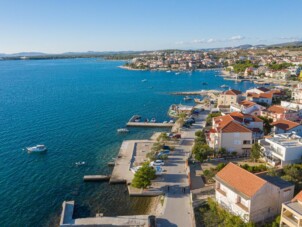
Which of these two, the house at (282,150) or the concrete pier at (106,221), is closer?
the concrete pier at (106,221)

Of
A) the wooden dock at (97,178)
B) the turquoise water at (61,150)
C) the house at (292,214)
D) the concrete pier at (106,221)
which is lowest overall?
the turquoise water at (61,150)

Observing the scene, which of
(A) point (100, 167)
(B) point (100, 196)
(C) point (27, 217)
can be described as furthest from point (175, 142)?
(C) point (27, 217)

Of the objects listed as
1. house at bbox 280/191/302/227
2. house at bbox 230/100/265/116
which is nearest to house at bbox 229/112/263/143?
house at bbox 230/100/265/116

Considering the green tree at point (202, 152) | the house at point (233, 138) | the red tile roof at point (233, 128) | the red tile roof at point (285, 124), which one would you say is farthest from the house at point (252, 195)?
the red tile roof at point (285, 124)

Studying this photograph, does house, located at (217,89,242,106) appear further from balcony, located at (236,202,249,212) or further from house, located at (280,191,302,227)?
house, located at (280,191,302,227)

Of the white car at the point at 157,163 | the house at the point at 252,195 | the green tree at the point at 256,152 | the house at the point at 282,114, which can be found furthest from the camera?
the house at the point at 282,114

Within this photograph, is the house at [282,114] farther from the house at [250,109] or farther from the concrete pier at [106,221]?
the concrete pier at [106,221]

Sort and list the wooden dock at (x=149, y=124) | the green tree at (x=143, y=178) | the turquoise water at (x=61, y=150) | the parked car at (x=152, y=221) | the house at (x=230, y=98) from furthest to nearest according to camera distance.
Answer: the house at (x=230, y=98), the wooden dock at (x=149, y=124), the green tree at (x=143, y=178), the turquoise water at (x=61, y=150), the parked car at (x=152, y=221)
